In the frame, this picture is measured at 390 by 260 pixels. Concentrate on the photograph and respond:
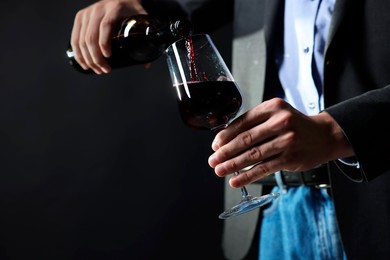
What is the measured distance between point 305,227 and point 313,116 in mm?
483

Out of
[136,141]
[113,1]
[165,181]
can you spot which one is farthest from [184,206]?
[113,1]

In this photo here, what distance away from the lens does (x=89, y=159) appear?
236 centimetres

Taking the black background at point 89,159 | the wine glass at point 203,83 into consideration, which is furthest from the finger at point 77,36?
the black background at point 89,159

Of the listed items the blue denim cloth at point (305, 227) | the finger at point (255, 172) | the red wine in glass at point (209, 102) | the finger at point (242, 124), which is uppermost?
the red wine in glass at point (209, 102)

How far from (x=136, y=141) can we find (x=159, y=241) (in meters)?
0.47

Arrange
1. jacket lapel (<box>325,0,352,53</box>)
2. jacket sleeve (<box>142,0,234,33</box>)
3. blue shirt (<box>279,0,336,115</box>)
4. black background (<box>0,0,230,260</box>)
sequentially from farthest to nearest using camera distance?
black background (<box>0,0,230,260</box>), jacket sleeve (<box>142,0,234,33</box>), blue shirt (<box>279,0,336,115</box>), jacket lapel (<box>325,0,352,53</box>)

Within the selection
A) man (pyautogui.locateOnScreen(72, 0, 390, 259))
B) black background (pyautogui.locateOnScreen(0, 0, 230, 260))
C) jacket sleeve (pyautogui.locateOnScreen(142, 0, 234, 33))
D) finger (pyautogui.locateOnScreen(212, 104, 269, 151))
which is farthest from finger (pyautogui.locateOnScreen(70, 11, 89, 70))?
black background (pyautogui.locateOnScreen(0, 0, 230, 260))

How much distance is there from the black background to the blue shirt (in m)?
1.08

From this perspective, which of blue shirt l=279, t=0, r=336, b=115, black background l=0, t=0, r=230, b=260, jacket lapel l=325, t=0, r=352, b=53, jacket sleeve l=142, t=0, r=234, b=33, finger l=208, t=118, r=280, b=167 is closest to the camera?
finger l=208, t=118, r=280, b=167

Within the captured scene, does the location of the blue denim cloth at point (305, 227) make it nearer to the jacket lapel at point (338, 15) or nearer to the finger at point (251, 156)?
the jacket lapel at point (338, 15)

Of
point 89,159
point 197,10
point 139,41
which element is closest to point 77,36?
point 139,41

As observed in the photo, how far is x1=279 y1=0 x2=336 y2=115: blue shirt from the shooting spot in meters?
1.42

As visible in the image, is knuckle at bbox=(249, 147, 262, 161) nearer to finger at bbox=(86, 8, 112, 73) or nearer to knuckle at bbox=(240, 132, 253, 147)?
knuckle at bbox=(240, 132, 253, 147)

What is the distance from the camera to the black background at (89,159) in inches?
89.0
